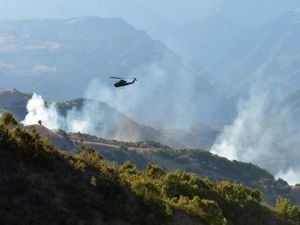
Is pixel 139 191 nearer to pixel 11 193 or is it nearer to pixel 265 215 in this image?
pixel 11 193

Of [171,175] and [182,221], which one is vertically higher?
[171,175]

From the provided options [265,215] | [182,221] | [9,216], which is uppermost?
[265,215]

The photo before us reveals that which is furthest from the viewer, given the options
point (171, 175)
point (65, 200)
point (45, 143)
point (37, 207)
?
point (171, 175)

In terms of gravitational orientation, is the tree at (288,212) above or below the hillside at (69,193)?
above

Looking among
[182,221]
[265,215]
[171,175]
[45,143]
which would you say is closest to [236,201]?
[265,215]

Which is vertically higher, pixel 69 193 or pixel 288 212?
pixel 288 212

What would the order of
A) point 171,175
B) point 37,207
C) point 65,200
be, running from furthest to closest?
point 171,175 < point 65,200 < point 37,207

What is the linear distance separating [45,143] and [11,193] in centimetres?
707

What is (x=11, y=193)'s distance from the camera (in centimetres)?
2647

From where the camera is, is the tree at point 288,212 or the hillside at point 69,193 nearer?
the hillside at point 69,193

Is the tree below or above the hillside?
above

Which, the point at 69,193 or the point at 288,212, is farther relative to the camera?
the point at 288,212

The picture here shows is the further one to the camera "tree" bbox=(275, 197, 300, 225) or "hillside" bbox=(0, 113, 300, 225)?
"tree" bbox=(275, 197, 300, 225)

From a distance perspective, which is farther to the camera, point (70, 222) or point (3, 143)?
point (3, 143)
